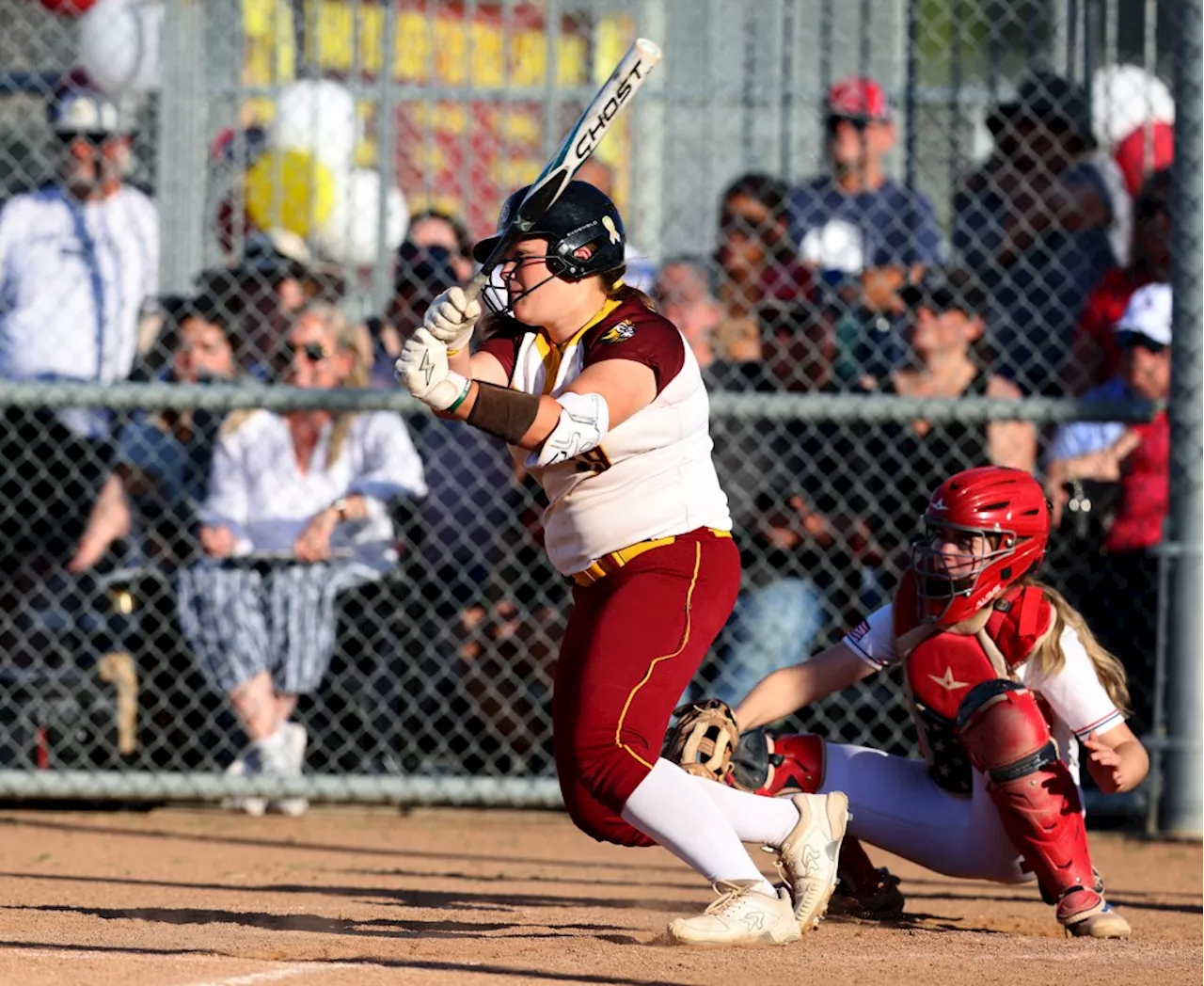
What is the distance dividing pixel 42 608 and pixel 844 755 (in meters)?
3.54

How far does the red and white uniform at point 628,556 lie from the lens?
388 centimetres

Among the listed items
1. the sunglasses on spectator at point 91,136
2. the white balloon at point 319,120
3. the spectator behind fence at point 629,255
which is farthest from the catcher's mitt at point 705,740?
the sunglasses on spectator at point 91,136

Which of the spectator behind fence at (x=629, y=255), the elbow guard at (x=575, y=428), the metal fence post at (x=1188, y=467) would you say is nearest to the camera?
the elbow guard at (x=575, y=428)

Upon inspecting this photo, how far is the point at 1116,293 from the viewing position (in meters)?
6.74

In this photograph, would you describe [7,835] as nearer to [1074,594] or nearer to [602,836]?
[602,836]

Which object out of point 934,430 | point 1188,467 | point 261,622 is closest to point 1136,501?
point 1188,467

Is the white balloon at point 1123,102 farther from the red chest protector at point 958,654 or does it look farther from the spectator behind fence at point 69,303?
the spectator behind fence at point 69,303

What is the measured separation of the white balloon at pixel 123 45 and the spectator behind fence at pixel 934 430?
3.37 meters

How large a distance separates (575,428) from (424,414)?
3.05 m

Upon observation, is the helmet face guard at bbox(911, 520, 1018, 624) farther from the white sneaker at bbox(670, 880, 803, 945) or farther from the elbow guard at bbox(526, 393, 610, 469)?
the elbow guard at bbox(526, 393, 610, 469)

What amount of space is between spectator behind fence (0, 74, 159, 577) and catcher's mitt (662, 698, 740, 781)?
3.51m

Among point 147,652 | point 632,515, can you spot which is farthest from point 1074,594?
point 147,652

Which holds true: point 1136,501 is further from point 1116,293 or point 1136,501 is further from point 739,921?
point 739,921

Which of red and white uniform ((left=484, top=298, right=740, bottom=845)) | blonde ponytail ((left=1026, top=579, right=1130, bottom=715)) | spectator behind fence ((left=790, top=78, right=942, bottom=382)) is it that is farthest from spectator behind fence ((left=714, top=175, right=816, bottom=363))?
red and white uniform ((left=484, top=298, right=740, bottom=845))
